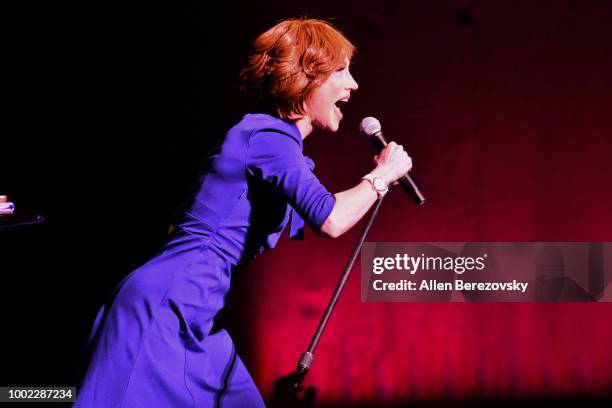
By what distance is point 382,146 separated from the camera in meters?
1.79

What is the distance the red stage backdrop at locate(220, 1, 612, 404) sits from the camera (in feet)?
9.81

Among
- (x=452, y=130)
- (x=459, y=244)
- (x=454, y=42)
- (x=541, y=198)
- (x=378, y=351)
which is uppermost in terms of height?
(x=454, y=42)

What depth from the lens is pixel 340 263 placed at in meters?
3.01

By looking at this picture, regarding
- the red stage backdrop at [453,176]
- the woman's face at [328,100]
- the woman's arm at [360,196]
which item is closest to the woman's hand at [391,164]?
the woman's arm at [360,196]

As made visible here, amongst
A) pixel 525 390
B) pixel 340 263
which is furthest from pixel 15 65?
pixel 525 390

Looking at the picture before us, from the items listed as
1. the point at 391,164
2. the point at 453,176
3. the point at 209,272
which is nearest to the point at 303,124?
the point at 391,164

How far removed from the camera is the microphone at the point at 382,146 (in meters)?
1.72

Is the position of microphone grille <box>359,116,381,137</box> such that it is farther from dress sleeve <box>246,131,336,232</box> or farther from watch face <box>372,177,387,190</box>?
dress sleeve <box>246,131,336,232</box>

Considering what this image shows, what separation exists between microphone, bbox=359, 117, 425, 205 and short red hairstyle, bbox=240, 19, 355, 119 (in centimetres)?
24

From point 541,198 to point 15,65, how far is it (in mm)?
2500

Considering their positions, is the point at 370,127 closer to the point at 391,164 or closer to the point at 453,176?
the point at 391,164

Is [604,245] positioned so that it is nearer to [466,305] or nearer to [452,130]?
[466,305]

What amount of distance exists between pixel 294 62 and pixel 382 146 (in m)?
0.36

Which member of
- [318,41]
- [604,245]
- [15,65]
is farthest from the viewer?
[604,245]
